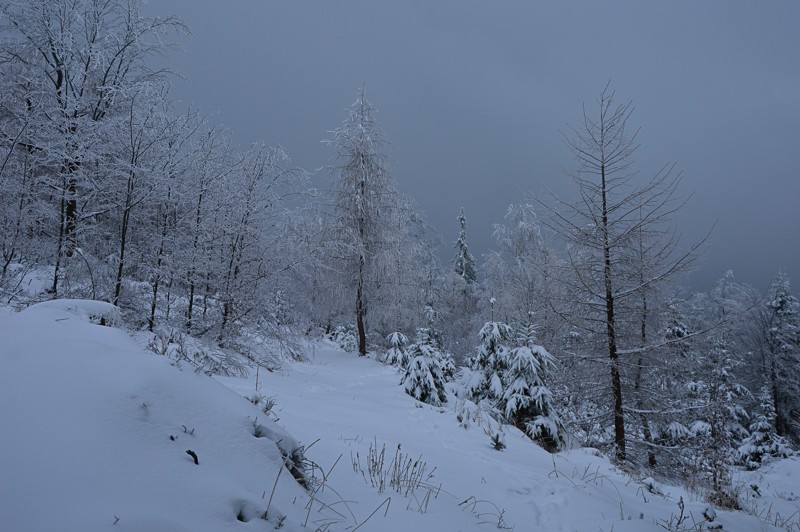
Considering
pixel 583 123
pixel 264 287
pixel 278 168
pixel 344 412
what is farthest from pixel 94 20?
pixel 583 123

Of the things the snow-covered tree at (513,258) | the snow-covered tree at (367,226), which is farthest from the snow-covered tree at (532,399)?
the snow-covered tree at (513,258)

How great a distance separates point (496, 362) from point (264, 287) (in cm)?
583

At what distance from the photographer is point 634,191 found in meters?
7.62

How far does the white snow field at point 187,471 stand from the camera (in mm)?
1270

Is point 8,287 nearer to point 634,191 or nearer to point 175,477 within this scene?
point 175,477

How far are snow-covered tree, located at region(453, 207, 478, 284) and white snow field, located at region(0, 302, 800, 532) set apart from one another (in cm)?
2463

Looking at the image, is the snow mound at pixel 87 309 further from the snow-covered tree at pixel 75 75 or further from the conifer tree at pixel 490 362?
the conifer tree at pixel 490 362

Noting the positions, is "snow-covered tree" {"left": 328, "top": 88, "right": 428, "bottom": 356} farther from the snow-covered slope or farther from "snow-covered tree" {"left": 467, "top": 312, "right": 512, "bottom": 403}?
the snow-covered slope

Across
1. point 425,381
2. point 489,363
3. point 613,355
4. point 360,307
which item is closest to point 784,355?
point 489,363

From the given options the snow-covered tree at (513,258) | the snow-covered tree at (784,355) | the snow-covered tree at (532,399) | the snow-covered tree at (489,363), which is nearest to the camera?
the snow-covered tree at (532,399)

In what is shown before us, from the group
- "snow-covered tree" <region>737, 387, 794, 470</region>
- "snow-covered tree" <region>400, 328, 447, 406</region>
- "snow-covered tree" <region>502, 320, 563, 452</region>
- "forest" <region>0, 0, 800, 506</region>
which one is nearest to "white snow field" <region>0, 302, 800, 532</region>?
"forest" <region>0, 0, 800, 506</region>

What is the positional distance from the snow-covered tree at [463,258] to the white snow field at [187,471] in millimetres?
24628

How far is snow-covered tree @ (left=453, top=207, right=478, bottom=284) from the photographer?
93.9 ft

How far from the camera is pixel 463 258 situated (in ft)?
94.7
